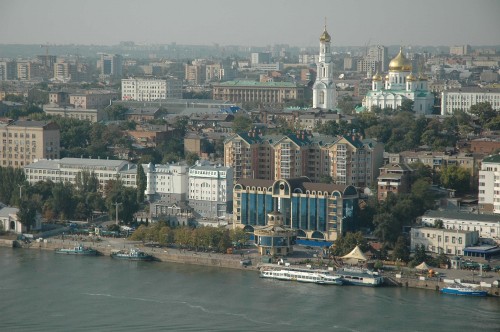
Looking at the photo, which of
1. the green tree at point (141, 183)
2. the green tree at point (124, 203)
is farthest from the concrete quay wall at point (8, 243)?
the green tree at point (141, 183)

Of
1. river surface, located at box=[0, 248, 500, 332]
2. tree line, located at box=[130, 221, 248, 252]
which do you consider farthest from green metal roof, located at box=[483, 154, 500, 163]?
river surface, located at box=[0, 248, 500, 332]

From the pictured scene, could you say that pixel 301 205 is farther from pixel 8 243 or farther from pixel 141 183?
pixel 8 243

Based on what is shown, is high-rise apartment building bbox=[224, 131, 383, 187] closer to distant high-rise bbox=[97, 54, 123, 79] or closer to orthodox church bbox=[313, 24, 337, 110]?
orthodox church bbox=[313, 24, 337, 110]

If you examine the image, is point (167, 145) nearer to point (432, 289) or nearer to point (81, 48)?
point (432, 289)

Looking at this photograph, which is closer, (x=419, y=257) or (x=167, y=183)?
(x=419, y=257)

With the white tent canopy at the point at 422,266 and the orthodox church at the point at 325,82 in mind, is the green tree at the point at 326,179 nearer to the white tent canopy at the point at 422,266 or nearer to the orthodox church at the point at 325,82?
the white tent canopy at the point at 422,266

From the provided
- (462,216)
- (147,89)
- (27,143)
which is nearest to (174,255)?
(462,216)
